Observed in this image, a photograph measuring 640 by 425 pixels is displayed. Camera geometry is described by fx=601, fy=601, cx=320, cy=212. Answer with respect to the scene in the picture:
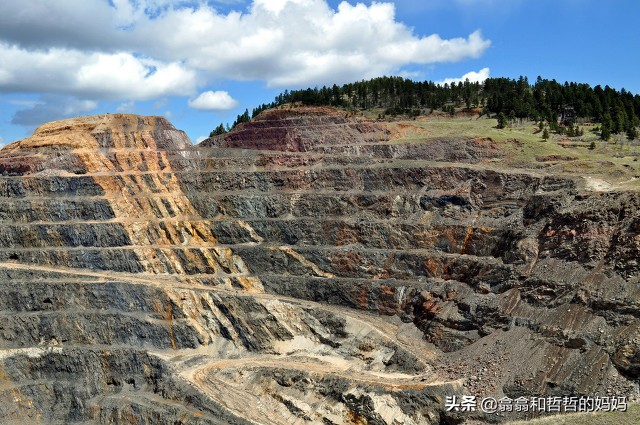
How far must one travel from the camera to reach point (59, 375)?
1923 inches

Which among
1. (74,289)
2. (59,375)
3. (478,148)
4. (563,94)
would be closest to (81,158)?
(74,289)

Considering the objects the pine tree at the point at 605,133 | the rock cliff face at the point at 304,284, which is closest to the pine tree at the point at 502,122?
the rock cliff face at the point at 304,284

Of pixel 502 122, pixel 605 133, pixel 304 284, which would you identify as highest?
pixel 502 122

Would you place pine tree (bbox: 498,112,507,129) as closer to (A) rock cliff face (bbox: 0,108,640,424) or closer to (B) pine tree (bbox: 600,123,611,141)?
(A) rock cliff face (bbox: 0,108,640,424)

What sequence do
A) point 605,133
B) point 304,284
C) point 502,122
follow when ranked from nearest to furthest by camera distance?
point 304,284 < point 605,133 < point 502,122

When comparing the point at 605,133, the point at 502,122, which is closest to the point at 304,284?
Result: the point at 502,122

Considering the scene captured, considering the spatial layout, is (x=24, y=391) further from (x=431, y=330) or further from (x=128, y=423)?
(x=431, y=330)

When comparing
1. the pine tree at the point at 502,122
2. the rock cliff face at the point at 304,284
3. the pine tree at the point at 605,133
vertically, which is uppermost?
the pine tree at the point at 502,122

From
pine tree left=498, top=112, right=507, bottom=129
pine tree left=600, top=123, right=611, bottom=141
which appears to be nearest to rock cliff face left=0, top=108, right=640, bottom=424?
pine tree left=498, top=112, right=507, bottom=129

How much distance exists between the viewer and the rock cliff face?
42.0 m

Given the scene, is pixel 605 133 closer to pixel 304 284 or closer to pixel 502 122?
pixel 502 122

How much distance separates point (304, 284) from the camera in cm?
5681

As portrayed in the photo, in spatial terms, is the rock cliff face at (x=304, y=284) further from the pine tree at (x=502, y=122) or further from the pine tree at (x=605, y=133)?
the pine tree at (x=605, y=133)

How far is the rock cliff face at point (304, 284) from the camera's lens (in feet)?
138
